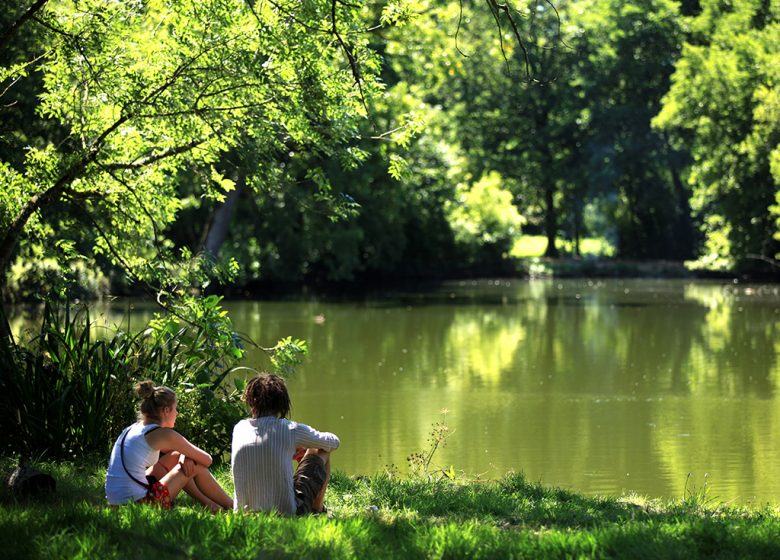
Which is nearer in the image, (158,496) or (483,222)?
(158,496)

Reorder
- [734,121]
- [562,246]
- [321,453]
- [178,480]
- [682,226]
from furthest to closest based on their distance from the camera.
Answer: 1. [562,246]
2. [682,226]
3. [734,121]
4. [321,453]
5. [178,480]

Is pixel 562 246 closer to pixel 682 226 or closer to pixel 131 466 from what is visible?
pixel 682 226

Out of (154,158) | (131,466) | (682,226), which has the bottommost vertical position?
(131,466)

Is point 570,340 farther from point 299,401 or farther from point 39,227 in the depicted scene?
point 39,227

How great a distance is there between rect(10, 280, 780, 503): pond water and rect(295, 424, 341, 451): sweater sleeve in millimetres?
3604

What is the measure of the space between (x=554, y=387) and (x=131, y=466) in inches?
436

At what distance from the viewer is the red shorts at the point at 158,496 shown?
6242 millimetres

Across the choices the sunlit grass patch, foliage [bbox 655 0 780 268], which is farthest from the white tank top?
the sunlit grass patch

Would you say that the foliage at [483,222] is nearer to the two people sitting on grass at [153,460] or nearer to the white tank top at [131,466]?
the two people sitting on grass at [153,460]

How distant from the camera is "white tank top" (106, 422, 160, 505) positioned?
626cm

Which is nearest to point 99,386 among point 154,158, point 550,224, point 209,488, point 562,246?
point 154,158

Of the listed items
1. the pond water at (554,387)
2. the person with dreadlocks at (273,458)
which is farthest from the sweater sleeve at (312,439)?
the pond water at (554,387)

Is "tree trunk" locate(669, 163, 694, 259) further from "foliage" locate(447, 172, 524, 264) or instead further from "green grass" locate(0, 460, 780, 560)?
"green grass" locate(0, 460, 780, 560)

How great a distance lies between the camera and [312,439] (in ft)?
21.0
